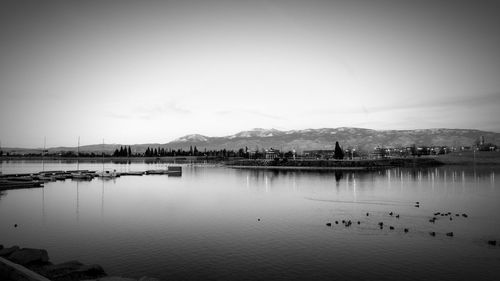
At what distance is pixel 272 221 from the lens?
32031 mm

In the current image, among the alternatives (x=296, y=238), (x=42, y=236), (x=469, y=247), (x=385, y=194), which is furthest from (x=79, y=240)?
(x=385, y=194)

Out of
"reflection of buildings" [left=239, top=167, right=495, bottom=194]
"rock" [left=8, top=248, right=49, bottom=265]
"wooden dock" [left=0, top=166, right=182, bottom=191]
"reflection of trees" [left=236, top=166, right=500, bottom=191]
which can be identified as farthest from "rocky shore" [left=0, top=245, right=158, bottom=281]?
"wooden dock" [left=0, top=166, right=182, bottom=191]

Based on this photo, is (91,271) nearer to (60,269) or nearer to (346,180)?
(60,269)

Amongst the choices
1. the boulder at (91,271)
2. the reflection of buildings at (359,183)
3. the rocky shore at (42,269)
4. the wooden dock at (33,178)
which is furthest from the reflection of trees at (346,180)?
the boulder at (91,271)

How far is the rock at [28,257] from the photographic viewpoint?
1727 centimetres

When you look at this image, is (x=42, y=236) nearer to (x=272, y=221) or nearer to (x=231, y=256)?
(x=231, y=256)

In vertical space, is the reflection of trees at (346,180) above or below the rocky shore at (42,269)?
below

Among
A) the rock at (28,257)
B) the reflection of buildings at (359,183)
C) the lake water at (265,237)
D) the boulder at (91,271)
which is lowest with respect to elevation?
the reflection of buildings at (359,183)

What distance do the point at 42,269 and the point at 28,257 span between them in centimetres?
182

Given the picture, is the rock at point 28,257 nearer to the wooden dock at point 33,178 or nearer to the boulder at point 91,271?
the boulder at point 91,271

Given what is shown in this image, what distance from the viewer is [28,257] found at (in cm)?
1762

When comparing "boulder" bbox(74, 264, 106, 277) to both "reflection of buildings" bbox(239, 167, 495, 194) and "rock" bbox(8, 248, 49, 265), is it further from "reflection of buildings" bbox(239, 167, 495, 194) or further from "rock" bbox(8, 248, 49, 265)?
"reflection of buildings" bbox(239, 167, 495, 194)

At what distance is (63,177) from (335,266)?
8060 cm

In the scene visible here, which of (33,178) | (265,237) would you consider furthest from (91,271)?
(33,178)
